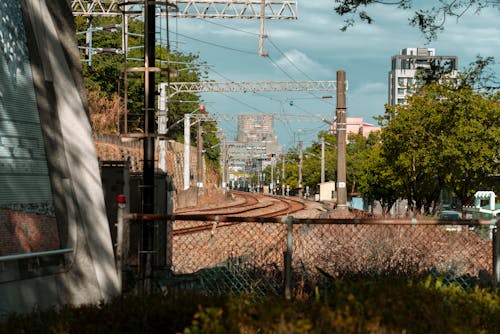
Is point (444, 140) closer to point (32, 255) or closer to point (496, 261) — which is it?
point (496, 261)

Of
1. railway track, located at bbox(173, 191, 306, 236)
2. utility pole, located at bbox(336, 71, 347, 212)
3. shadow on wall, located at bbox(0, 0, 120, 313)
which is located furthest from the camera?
utility pole, located at bbox(336, 71, 347, 212)

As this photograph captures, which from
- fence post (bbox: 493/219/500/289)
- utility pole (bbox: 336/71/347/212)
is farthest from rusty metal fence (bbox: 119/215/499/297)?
utility pole (bbox: 336/71/347/212)

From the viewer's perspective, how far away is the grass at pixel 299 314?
15.1 ft

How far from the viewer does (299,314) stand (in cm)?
491

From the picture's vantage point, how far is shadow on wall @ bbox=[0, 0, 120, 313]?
7367 millimetres

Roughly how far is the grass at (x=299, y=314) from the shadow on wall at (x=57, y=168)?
157 cm

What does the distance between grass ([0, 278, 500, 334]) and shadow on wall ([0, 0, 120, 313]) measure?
5.14 feet

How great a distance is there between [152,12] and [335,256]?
4.76 metres

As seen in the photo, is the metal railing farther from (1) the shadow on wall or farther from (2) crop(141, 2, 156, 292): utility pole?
(2) crop(141, 2, 156, 292): utility pole

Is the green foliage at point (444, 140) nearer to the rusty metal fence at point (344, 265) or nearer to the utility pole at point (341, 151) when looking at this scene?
the utility pole at point (341, 151)

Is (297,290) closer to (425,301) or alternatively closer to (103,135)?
(425,301)

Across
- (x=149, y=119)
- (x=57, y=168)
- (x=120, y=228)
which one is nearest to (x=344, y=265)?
(x=149, y=119)

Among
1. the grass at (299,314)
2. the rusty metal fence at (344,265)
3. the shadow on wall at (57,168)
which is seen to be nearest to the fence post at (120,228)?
the shadow on wall at (57,168)

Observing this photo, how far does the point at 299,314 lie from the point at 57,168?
397 cm
